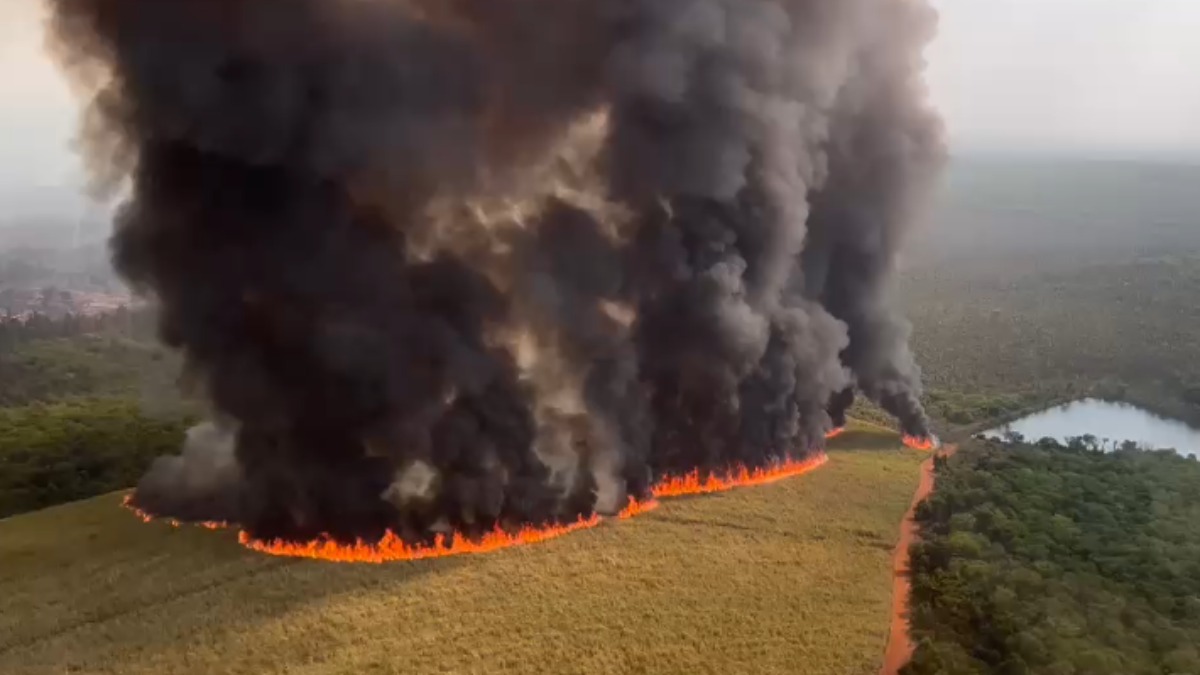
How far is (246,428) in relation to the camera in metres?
38.0

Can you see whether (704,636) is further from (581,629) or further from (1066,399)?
(1066,399)

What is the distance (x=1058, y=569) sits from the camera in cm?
3534

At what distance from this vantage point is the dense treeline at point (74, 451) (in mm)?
45875

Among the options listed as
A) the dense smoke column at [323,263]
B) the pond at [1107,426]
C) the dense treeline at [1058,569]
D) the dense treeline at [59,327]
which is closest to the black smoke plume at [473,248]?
the dense smoke column at [323,263]

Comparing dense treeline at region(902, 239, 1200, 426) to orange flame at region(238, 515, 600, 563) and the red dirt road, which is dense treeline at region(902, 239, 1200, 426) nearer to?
the red dirt road

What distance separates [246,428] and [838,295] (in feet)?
117

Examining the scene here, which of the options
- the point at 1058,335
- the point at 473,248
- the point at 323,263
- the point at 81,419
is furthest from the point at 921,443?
the point at 81,419

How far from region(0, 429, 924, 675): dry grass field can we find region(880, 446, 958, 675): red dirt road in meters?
0.40

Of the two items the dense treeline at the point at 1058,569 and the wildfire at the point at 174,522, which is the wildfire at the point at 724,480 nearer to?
the dense treeline at the point at 1058,569

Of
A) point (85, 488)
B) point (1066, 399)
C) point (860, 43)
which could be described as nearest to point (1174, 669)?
point (860, 43)

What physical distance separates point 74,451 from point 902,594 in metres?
38.8

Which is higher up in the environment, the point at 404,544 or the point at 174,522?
the point at 404,544

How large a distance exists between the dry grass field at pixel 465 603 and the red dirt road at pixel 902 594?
395 millimetres

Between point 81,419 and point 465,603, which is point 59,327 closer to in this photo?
point 81,419
